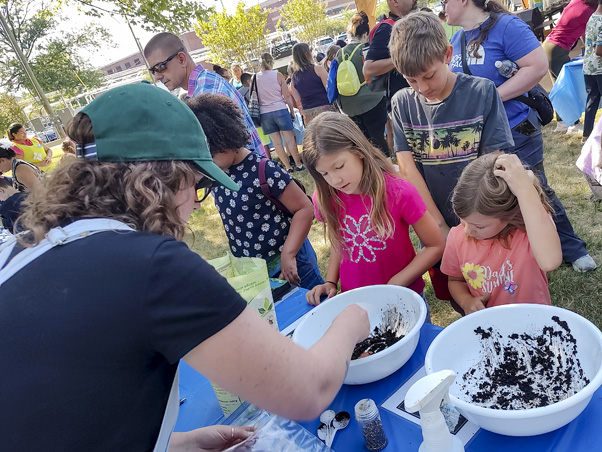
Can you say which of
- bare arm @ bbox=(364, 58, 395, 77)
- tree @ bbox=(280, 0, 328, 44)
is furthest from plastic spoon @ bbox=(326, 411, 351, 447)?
tree @ bbox=(280, 0, 328, 44)

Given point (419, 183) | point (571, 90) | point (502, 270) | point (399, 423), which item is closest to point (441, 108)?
point (419, 183)

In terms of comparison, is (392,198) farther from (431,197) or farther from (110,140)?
(110,140)

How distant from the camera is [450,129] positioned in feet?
6.34

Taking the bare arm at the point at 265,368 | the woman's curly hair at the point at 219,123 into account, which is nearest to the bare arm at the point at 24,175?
the woman's curly hair at the point at 219,123

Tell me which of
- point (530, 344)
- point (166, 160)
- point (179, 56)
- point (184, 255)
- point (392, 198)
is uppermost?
point (179, 56)

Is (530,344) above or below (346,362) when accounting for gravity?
below

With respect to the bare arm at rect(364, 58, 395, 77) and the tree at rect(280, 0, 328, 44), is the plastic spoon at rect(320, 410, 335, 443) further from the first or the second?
the tree at rect(280, 0, 328, 44)

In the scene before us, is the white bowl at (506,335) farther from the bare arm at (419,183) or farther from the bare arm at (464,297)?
the bare arm at (419,183)

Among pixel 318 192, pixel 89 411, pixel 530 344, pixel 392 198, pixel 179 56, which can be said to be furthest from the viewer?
pixel 179 56

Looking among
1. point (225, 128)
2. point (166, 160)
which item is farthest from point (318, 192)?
point (166, 160)

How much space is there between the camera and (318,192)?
187 cm

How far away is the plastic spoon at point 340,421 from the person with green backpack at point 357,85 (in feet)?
13.6

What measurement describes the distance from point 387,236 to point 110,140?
1.16m

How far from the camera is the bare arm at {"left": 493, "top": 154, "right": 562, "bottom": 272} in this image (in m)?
1.33
